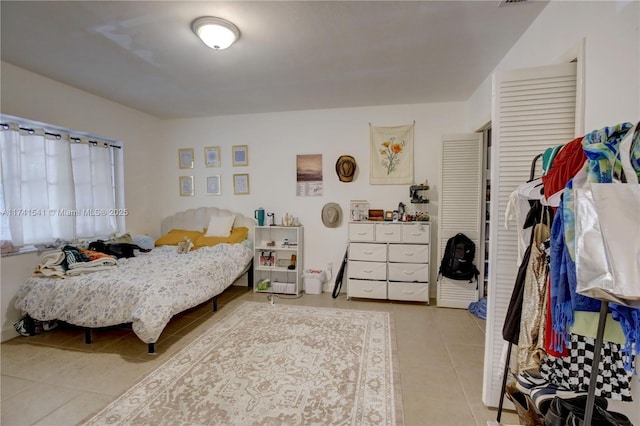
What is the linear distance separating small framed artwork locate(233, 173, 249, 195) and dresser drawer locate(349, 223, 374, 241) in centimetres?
174

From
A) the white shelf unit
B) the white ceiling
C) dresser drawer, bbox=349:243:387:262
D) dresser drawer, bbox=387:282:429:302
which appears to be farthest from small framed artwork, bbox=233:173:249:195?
dresser drawer, bbox=387:282:429:302

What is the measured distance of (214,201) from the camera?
4285 millimetres

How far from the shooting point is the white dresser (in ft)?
11.0

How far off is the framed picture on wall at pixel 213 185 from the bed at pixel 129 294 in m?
1.44

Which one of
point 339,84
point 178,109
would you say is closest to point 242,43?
point 339,84

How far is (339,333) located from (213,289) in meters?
1.39

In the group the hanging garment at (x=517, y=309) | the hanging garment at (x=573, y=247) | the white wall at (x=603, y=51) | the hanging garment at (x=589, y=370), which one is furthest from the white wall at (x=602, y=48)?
the hanging garment at (x=589, y=370)

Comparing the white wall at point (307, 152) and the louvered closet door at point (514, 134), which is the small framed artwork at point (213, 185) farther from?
the louvered closet door at point (514, 134)

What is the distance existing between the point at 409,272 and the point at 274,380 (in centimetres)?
206

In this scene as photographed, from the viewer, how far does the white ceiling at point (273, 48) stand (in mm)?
1850

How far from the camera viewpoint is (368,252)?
11.3 feet

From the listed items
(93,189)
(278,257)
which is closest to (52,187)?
(93,189)

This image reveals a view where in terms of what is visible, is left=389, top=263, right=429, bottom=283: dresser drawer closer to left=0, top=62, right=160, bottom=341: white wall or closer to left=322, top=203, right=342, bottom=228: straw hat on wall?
left=322, top=203, right=342, bottom=228: straw hat on wall

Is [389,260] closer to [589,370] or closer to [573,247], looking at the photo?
[589,370]
